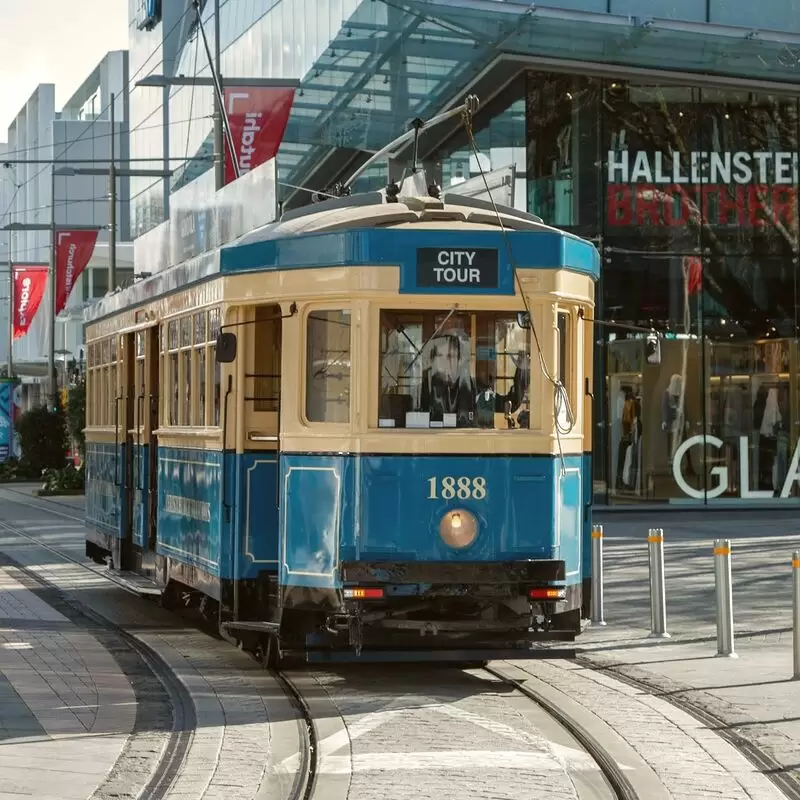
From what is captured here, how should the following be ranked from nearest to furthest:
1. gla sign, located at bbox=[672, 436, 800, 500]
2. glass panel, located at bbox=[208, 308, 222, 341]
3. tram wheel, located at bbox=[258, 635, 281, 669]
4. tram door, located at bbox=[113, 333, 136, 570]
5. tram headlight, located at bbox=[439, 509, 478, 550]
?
tram headlight, located at bbox=[439, 509, 478, 550]
tram wheel, located at bbox=[258, 635, 281, 669]
glass panel, located at bbox=[208, 308, 222, 341]
tram door, located at bbox=[113, 333, 136, 570]
gla sign, located at bbox=[672, 436, 800, 500]

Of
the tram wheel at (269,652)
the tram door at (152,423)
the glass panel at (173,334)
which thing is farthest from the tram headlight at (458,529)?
the tram door at (152,423)

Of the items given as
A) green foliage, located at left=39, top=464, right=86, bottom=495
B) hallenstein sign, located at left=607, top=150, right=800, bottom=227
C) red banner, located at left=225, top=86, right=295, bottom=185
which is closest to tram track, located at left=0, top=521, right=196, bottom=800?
red banner, located at left=225, top=86, right=295, bottom=185

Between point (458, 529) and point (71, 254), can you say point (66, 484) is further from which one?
point (458, 529)

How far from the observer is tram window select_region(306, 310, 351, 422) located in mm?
11156

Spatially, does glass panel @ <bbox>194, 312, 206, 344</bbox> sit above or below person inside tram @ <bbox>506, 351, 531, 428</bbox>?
above

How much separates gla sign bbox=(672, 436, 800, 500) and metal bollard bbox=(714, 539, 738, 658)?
1857 centimetres

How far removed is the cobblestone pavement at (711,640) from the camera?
10.2 meters

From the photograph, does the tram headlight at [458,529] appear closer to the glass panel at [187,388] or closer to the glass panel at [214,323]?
the glass panel at [214,323]

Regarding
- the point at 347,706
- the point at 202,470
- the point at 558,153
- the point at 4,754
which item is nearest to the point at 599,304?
the point at 558,153

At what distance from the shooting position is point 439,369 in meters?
11.0

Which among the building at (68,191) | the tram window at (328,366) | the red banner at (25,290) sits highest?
the building at (68,191)

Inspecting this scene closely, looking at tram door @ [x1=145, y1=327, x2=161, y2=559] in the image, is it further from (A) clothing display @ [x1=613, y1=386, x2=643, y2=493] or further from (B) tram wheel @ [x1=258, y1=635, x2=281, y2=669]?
(A) clothing display @ [x1=613, y1=386, x2=643, y2=493]

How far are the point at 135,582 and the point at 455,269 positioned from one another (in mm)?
5616

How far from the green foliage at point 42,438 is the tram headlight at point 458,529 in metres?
42.9
